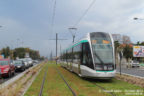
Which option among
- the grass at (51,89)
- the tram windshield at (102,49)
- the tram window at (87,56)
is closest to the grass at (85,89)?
the grass at (51,89)

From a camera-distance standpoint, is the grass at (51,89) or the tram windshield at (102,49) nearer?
the grass at (51,89)

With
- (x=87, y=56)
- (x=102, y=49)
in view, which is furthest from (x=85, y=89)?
(x=102, y=49)

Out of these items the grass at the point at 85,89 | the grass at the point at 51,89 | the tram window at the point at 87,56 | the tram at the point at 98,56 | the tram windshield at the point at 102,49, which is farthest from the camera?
the tram window at the point at 87,56

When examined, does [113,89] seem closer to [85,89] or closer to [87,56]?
[85,89]

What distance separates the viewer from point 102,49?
1297cm

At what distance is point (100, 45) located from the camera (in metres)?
13.1

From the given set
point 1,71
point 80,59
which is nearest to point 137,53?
point 80,59

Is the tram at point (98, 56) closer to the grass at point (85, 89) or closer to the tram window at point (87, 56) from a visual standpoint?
the tram window at point (87, 56)

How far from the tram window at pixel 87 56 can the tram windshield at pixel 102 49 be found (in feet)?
1.34

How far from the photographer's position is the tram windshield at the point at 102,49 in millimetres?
12734

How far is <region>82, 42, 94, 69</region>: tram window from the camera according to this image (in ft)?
42.5

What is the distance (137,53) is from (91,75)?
763 inches

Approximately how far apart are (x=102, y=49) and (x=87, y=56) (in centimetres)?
122

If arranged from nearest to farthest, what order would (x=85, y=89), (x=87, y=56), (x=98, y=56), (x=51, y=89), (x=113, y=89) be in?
(x=113, y=89)
(x=85, y=89)
(x=51, y=89)
(x=98, y=56)
(x=87, y=56)
